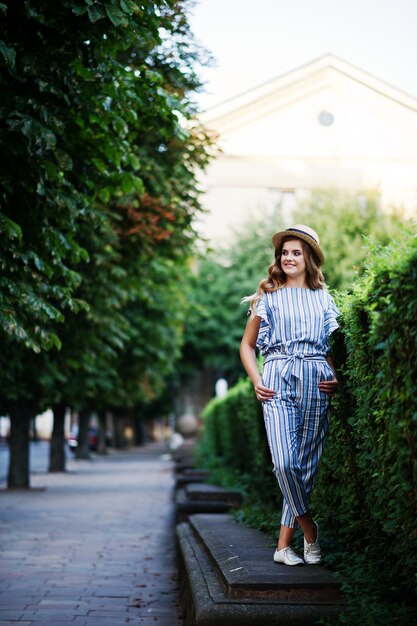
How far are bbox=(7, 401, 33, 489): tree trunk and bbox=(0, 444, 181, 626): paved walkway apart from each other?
2566mm

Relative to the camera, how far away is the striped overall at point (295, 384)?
5.02 meters

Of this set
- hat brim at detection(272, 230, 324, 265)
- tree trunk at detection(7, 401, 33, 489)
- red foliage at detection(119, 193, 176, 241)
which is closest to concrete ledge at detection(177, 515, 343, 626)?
hat brim at detection(272, 230, 324, 265)

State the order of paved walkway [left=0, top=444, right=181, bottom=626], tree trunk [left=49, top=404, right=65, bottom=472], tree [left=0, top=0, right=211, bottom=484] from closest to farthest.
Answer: paved walkway [left=0, top=444, right=181, bottom=626] → tree [left=0, top=0, right=211, bottom=484] → tree trunk [left=49, top=404, right=65, bottom=472]

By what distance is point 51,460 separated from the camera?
28875mm

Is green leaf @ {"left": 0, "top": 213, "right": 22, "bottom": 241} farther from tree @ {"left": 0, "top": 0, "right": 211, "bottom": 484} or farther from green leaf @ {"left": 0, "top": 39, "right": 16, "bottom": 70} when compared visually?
green leaf @ {"left": 0, "top": 39, "right": 16, "bottom": 70}

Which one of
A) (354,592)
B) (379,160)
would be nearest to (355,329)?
(354,592)

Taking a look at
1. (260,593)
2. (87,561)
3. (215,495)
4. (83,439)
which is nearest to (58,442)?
(83,439)

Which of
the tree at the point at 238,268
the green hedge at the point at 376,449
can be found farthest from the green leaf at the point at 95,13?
the tree at the point at 238,268

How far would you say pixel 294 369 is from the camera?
508 cm

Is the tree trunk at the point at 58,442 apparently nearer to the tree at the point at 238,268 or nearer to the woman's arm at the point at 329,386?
the tree at the point at 238,268

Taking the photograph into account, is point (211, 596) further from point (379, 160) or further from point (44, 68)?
point (379, 160)

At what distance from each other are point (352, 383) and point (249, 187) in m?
37.7

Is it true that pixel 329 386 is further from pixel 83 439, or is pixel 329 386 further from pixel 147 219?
pixel 83 439

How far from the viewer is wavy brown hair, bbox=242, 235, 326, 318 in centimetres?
537
